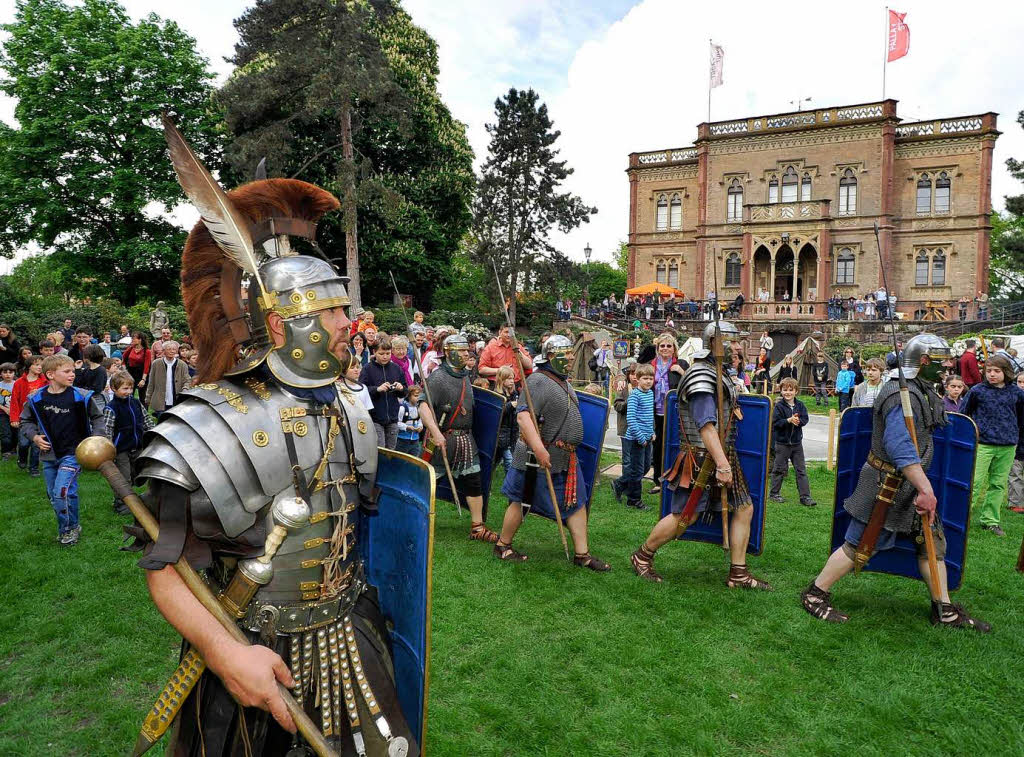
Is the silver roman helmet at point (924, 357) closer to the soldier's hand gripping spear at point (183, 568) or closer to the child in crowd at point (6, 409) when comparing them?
the soldier's hand gripping spear at point (183, 568)

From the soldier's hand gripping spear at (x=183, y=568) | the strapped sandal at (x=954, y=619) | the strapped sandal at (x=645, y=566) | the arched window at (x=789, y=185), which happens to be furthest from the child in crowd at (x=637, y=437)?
the arched window at (x=789, y=185)

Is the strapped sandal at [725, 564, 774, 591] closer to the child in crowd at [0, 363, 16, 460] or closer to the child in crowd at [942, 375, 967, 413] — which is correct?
the child in crowd at [942, 375, 967, 413]

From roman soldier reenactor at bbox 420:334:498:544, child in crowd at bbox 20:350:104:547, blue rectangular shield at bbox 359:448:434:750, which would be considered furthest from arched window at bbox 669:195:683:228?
blue rectangular shield at bbox 359:448:434:750

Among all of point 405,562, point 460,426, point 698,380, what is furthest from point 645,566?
point 405,562

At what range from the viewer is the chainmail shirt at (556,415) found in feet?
18.3

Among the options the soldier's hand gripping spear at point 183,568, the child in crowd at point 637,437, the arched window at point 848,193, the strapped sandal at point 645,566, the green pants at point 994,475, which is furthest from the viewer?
the arched window at point 848,193

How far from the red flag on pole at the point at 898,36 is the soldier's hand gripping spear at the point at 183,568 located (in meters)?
40.3

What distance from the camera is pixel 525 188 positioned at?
29469mm

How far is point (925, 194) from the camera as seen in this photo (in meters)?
33.8

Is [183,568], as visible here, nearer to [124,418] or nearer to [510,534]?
[510,534]

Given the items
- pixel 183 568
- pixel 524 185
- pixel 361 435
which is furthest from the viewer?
pixel 524 185

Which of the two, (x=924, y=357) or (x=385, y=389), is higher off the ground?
(x=924, y=357)

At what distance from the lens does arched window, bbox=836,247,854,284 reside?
1361 inches

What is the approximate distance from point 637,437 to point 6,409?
357 inches
